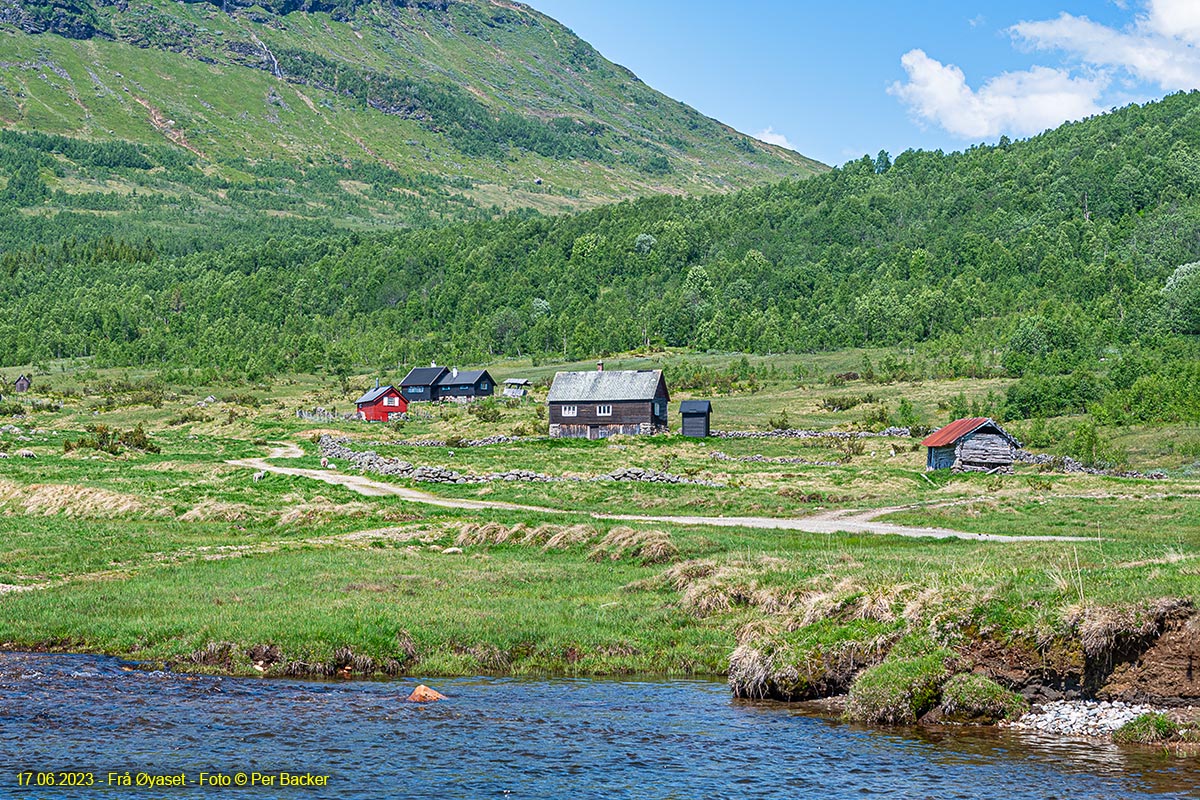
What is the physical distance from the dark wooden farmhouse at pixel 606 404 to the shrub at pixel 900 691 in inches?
3304

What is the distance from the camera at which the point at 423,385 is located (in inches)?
5989

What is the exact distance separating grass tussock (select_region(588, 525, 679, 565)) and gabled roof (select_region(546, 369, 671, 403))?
216ft

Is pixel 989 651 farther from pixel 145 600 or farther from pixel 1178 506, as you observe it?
pixel 1178 506

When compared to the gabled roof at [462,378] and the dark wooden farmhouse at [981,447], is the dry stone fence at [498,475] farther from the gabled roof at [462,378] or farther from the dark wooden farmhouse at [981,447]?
the gabled roof at [462,378]

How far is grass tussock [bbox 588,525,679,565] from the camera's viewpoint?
37719mm

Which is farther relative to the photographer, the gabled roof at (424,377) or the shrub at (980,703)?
the gabled roof at (424,377)

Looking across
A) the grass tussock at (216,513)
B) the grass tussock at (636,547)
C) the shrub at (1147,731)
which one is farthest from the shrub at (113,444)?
the shrub at (1147,731)

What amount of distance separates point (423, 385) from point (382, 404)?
18772mm

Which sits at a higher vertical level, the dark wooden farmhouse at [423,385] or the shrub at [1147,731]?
the dark wooden farmhouse at [423,385]

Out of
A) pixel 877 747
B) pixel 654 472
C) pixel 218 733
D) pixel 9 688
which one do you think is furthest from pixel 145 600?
pixel 654 472

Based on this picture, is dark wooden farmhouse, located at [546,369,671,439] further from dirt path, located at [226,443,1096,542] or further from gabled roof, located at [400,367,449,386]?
gabled roof, located at [400,367,449,386]

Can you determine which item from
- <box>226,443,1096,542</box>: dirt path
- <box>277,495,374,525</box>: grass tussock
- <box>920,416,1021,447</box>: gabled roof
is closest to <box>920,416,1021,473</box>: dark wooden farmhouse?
<box>920,416,1021,447</box>: gabled roof

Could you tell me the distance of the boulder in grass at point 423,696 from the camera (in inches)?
901

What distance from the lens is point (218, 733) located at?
20000mm
